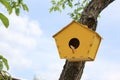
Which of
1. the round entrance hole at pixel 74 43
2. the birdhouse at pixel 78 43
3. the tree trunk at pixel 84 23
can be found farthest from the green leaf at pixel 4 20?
the tree trunk at pixel 84 23

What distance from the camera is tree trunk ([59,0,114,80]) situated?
3.79 meters

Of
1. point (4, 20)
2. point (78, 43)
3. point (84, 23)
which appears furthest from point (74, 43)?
point (4, 20)

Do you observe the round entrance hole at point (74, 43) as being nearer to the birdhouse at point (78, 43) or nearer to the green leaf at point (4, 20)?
the birdhouse at point (78, 43)

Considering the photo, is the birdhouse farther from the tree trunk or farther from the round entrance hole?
the tree trunk

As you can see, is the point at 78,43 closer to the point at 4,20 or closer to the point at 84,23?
the point at 84,23

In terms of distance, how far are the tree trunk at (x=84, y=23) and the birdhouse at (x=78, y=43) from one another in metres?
0.35

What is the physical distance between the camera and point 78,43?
337 cm

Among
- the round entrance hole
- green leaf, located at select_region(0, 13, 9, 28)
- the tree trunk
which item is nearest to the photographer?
green leaf, located at select_region(0, 13, 9, 28)

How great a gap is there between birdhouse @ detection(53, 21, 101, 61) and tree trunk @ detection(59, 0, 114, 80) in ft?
1.13

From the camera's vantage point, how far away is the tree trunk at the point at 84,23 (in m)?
3.79

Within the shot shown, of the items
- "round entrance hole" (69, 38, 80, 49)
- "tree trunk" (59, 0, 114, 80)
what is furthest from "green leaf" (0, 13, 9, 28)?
"tree trunk" (59, 0, 114, 80)

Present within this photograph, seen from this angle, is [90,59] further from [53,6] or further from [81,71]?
[53,6]

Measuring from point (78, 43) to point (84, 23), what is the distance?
0.60 m

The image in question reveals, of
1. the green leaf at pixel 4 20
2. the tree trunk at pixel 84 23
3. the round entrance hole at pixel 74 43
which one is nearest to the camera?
the green leaf at pixel 4 20
